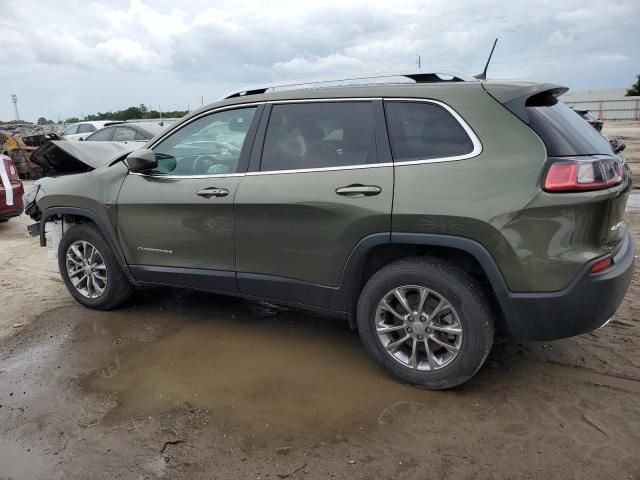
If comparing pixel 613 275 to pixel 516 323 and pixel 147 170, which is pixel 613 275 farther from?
pixel 147 170

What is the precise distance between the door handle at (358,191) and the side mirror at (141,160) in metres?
1.59

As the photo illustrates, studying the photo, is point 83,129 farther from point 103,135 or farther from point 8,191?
point 8,191

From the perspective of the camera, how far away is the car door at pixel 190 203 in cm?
374

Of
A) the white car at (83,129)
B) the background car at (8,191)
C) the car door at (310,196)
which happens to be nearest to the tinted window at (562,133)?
the car door at (310,196)

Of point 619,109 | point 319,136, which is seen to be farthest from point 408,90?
point 619,109

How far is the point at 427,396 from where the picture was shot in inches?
124

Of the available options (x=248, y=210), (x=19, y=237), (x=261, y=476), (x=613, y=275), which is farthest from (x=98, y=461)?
(x=19, y=237)

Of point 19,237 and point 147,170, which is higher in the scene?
point 147,170

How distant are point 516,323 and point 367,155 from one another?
4.28 feet

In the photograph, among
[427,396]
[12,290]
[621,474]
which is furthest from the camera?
[12,290]

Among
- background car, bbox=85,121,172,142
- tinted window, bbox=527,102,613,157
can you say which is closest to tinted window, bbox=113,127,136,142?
background car, bbox=85,121,172,142

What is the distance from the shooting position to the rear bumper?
2.74 meters

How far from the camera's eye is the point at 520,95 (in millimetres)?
2904

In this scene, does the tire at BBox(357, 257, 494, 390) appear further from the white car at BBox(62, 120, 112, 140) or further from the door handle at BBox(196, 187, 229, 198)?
the white car at BBox(62, 120, 112, 140)
